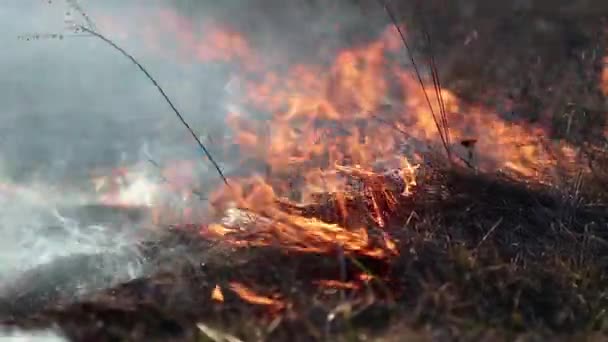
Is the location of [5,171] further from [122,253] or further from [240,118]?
[240,118]

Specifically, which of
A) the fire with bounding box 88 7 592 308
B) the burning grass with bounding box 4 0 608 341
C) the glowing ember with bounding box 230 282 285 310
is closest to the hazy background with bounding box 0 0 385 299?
the fire with bounding box 88 7 592 308

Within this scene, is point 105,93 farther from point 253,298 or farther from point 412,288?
point 412,288

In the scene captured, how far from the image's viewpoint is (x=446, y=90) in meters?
3.84

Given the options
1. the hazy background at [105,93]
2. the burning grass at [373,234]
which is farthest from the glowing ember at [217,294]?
the hazy background at [105,93]

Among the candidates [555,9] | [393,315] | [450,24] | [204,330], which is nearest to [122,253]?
[204,330]

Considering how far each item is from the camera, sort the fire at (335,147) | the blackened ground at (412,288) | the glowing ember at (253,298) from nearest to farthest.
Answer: the blackened ground at (412,288) < the glowing ember at (253,298) < the fire at (335,147)

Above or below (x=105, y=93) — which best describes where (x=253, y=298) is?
below

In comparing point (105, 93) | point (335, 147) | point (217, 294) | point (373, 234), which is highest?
point (105, 93)

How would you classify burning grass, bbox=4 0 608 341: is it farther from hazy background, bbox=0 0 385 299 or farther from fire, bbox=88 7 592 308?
hazy background, bbox=0 0 385 299

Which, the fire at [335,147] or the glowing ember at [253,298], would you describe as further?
the fire at [335,147]

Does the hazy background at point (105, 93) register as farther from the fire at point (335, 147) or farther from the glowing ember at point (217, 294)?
the glowing ember at point (217, 294)

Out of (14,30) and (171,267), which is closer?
(171,267)

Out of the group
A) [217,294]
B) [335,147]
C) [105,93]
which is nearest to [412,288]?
[217,294]

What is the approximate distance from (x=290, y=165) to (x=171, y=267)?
869mm
